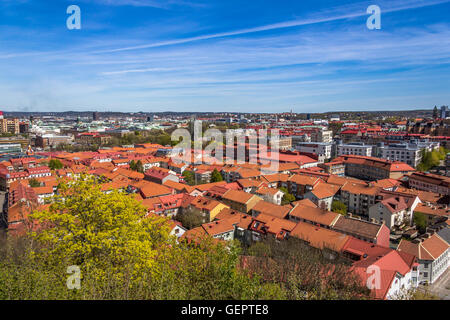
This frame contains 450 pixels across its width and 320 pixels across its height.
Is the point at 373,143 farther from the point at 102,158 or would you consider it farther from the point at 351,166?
the point at 102,158

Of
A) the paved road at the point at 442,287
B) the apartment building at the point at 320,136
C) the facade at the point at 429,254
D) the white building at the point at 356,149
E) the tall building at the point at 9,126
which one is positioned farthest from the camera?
the tall building at the point at 9,126

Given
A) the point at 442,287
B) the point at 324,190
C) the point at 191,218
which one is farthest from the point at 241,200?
the point at 442,287

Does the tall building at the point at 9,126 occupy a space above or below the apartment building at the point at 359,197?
above

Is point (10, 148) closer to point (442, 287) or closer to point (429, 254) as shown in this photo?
point (429, 254)

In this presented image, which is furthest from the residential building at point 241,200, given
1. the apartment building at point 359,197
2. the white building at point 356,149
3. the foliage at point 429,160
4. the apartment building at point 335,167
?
the white building at point 356,149

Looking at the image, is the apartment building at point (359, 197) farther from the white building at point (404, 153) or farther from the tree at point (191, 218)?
the white building at point (404, 153)

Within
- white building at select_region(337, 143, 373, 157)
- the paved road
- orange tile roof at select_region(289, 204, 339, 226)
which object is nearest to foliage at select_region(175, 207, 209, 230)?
orange tile roof at select_region(289, 204, 339, 226)

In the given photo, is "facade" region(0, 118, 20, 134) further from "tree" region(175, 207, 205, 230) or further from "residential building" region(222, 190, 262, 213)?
"residential building" region(222, 190, 262, 213)
